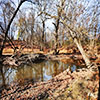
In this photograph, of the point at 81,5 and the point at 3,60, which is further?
the point at 3,60

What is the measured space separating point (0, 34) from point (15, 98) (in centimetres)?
765

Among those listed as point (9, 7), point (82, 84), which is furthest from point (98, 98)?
point (9, 7)

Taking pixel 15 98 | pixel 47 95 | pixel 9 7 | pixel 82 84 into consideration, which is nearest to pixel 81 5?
pixel 82 84

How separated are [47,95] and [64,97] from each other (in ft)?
1.77

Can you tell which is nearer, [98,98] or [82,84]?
[98,98]

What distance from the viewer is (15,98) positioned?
8.32ft

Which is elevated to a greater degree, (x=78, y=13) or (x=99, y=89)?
(x=78, y=13)

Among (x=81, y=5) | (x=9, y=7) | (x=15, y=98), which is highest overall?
(x=9, y=7)

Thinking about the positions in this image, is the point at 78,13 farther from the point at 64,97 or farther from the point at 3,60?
the point at 3,60

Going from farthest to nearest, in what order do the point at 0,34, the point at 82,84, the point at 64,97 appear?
the point at 0,34, the point at 82,84, the point at 64,97

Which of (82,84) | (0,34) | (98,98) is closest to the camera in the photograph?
(98,98)

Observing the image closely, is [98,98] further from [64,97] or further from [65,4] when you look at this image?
[65,4]

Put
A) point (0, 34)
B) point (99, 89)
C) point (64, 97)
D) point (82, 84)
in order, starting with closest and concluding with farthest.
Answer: point (64, 97) → point (99, 89) → point (82, 84) → point (0, 34)

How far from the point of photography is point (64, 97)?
2.39m
